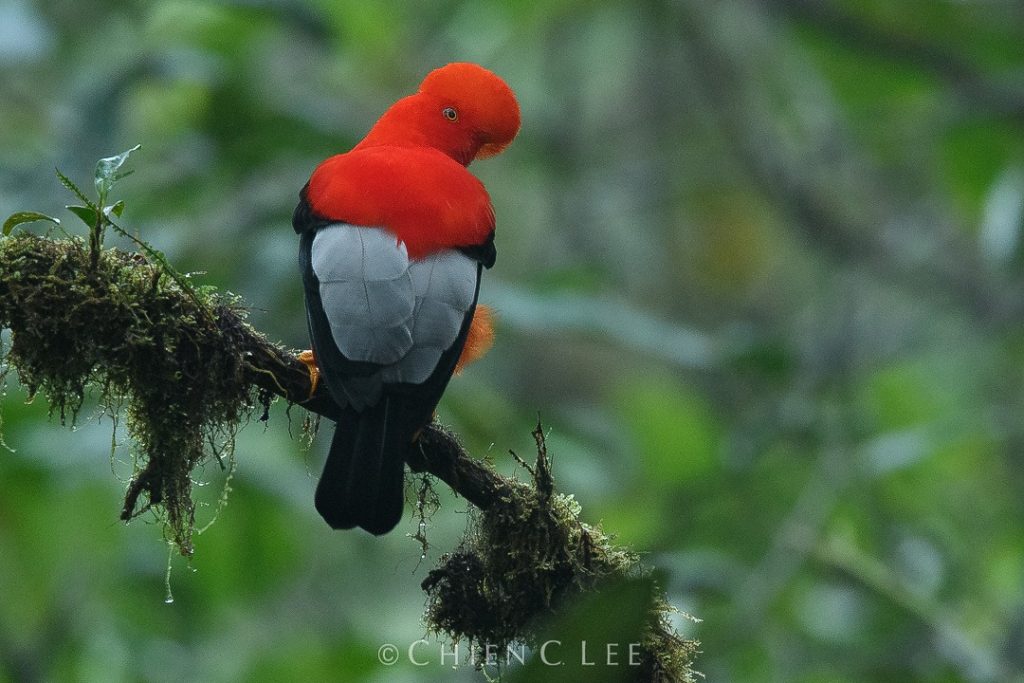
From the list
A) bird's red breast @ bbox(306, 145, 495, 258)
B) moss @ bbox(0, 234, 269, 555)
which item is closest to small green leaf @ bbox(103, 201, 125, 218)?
moss @ bbox(0, 234, 269, 555)

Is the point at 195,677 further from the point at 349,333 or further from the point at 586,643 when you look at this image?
the point at 586,643

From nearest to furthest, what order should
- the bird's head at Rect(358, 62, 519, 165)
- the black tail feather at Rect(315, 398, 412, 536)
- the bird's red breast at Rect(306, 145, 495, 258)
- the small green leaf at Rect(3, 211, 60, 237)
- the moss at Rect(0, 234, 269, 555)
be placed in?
the small green leaf at Rect(3, 211, 60, 237), the moss at Rect(0, 234, 269, 555), the black tail feather at Rect(315, 398, 412, 536), the bird's red breast at Rect(306, 145, 495, 258), the bird's head at Rect(358, 62, 519, 165)

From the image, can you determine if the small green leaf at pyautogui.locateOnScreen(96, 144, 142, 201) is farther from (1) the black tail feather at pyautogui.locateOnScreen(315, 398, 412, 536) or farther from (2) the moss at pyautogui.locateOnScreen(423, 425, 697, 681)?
(2) the moss at pyautogui.locateOnScreen(423, 425, 697, 681)

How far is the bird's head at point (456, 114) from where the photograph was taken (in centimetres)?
402

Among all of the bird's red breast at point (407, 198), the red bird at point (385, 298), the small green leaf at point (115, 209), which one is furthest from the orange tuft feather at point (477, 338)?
the small green leaf at point (115, 209)

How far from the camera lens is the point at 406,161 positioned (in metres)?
3.37

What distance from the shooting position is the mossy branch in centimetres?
241

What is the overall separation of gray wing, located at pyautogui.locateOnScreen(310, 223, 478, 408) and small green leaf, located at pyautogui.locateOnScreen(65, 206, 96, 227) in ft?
1.98

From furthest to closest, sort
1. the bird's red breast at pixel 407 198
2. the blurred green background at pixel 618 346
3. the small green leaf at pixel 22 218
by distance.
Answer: the blurred green background at pixel 618 346 → the bird's red breast at pixel 407 198 → the small green leaf at pixel 22 218

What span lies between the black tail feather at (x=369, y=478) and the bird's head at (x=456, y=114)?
5.30ft

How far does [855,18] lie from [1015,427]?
7.27 ft

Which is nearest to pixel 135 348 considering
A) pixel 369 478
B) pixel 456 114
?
pixel 369 478

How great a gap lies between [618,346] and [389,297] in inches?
126

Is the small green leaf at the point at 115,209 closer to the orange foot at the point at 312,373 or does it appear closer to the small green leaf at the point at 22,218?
the small green leaf at the point at 22,218
